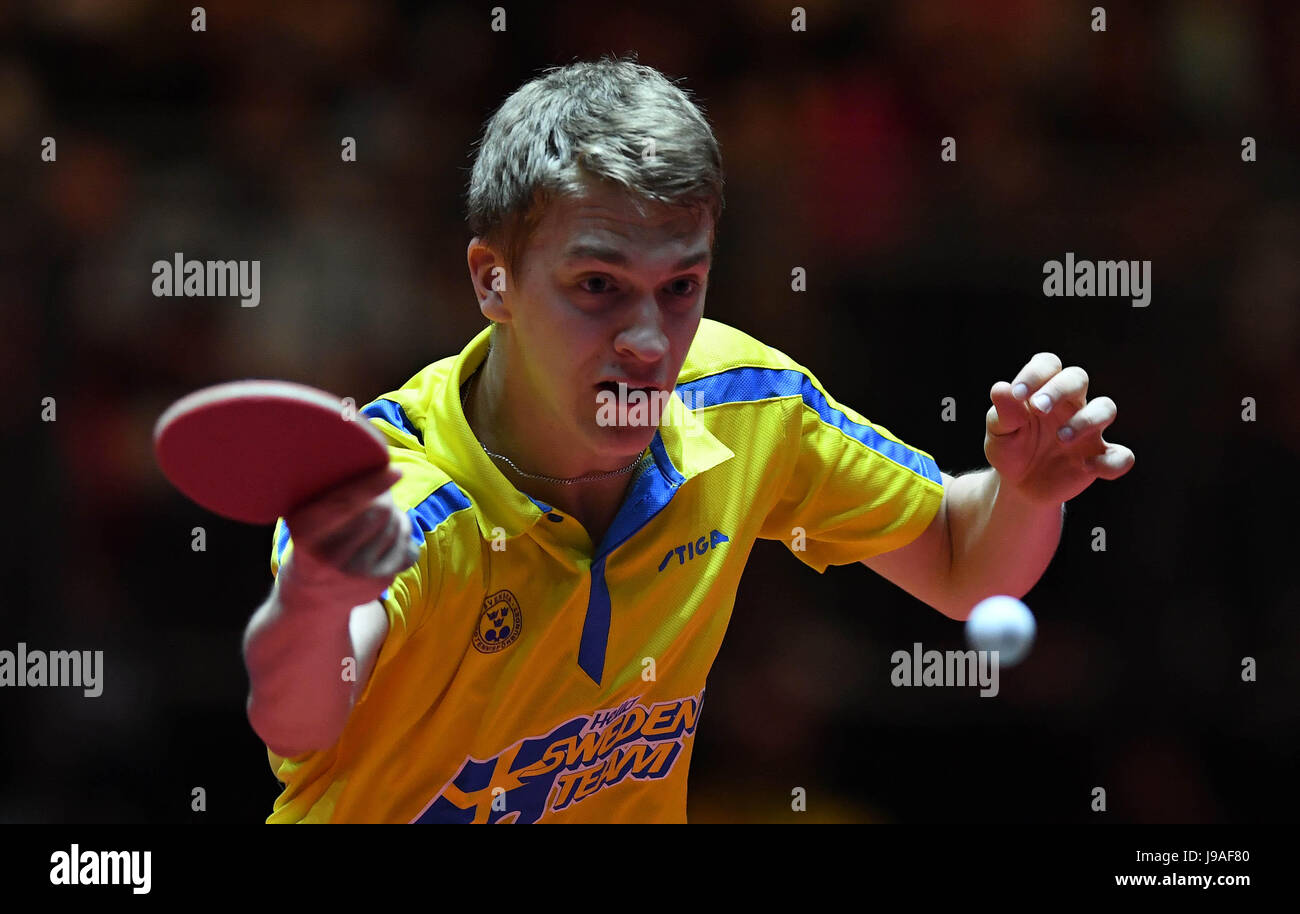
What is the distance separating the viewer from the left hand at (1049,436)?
2420 millimetres

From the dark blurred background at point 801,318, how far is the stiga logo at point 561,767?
168 centimetres

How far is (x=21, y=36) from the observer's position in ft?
14.3

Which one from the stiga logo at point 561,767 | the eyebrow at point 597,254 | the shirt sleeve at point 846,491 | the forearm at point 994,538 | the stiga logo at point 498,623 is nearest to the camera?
the eyebrow at point 597,254

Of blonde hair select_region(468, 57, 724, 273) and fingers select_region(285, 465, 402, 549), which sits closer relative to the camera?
fingers select_region(285, 465, 402, 549)

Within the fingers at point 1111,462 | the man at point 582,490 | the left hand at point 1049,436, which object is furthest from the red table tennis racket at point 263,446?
the fingers at point 1111,462

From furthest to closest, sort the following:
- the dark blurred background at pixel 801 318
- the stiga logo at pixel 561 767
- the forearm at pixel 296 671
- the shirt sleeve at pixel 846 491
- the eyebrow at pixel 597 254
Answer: the dark blurred background at pixel 801 318 < the shirt sleeve at pixel 846 491 < the stiga logo at pixel 561 767 < the eyebrow at pixel 597 254 < the forearm at pixel 296 671

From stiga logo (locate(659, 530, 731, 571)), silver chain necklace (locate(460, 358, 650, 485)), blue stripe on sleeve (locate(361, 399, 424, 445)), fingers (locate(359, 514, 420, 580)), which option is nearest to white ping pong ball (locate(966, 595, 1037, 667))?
stiga logo (locate(659, 530, 731, 571))

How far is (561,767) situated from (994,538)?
2.93ft

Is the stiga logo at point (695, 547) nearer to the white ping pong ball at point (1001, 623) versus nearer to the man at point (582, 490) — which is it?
the man at point (582, 490)

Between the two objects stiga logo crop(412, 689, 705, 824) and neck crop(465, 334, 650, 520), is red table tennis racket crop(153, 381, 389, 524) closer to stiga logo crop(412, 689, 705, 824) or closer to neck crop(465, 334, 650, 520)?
neck crop(465, 334, 650, 520)

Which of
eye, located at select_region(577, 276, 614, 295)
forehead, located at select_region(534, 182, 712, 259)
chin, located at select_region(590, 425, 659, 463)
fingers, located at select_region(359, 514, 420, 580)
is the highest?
forehead, located at select_region(534, 182, 712, 259)

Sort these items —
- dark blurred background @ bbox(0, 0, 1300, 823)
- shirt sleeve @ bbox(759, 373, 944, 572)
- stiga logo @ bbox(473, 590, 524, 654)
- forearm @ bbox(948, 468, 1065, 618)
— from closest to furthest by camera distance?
stiga logo @ bbox(473, 590, 524, 654) → forearm @ bbox(948, 468, 1065, 618) → shirt sleeve @ bbox(759, 373, 944, 572) → dark blurred background @ bbox(0, 0, 1300, 823)

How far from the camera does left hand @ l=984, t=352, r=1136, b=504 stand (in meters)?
2.42

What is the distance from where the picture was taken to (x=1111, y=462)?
246cm
